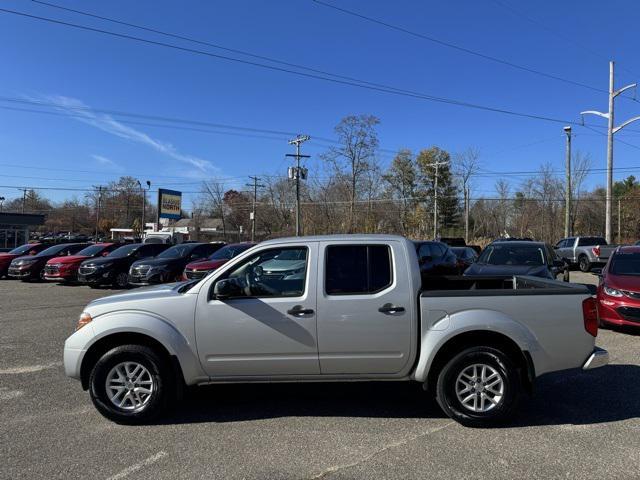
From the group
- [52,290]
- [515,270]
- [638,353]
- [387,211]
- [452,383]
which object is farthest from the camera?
[387,211]

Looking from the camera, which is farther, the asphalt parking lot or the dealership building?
the dealership building

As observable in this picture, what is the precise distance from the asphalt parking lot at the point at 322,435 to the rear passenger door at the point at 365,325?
0.61 meters

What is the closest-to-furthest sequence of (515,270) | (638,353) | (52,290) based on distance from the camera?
(638,353) → (515,270) → (52,290)

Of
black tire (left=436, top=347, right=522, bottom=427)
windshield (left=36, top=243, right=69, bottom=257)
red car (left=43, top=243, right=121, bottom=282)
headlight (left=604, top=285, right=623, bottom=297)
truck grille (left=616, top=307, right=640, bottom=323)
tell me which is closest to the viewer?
black tire (left=436, top=347, right=522, bottom=427)

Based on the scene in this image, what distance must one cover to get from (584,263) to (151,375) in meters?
25.4

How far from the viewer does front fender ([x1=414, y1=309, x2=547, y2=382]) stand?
4.66 metres

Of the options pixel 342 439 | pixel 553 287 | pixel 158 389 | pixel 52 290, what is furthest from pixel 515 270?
pixel 52 290

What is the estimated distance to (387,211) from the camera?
213 feet

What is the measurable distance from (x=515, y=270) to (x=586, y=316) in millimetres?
6413

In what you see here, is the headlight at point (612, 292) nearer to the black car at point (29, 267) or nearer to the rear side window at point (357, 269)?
the rear side window at point (357, 269)

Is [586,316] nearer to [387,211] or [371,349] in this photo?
[371,349]

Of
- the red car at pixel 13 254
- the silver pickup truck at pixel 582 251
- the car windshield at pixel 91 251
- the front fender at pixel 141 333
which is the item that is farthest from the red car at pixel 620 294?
the red car at pixel 13 254

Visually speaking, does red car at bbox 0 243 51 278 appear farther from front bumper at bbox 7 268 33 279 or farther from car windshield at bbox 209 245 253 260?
car windshield at bbox 209 245 253 260

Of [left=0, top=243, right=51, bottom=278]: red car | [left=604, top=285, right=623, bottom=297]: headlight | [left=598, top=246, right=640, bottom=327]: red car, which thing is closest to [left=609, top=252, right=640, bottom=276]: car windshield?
[left=598, top=246, right=640, bottom=327]: red car
